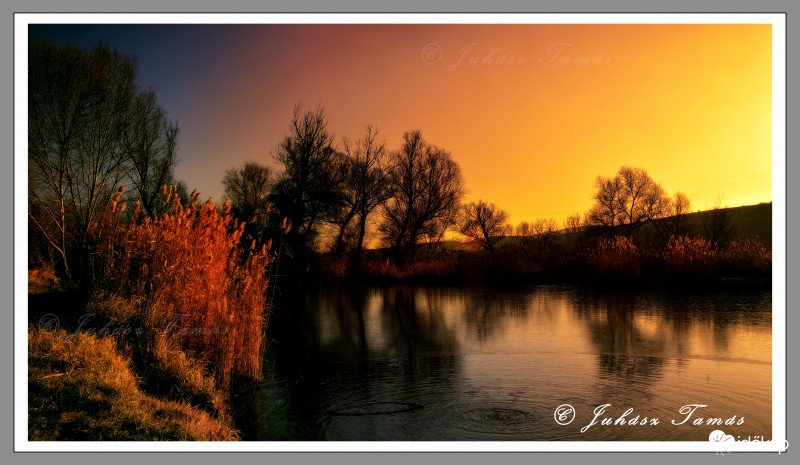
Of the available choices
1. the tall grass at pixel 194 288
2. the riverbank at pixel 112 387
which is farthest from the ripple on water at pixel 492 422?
the tall grass at pixel 194 288

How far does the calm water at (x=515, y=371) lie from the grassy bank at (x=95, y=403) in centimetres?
71

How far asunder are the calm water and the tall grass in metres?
0.71

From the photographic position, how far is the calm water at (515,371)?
18.2 ft

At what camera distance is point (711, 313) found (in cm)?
1227

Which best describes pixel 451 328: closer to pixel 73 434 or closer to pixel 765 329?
pixel 765 329

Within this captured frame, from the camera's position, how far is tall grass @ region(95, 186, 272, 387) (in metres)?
7.07

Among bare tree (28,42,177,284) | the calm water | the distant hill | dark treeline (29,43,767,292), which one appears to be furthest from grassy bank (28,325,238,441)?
the distant hill

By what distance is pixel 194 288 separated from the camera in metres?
7.11

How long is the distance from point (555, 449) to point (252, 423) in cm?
288

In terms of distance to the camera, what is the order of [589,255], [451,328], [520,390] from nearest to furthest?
1. [520,390]
2. [451,328]
3. [589,255]

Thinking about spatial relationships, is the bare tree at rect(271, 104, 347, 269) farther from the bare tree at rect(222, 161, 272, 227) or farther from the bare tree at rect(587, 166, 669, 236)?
the bare tree at rect(587, 166, 669, 236)

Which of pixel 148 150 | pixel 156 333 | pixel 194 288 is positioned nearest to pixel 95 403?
pixel 156 333

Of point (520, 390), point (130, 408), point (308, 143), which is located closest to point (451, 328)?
point (520, 390)

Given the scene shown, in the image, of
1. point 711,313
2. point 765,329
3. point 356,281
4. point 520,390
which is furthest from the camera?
point 356,281
